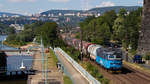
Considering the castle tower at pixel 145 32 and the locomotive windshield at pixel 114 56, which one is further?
the castle tower at pixel 145 32

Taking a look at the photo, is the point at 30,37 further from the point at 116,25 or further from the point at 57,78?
the point at 57,78

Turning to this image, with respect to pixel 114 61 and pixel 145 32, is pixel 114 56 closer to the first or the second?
pixel 114 61

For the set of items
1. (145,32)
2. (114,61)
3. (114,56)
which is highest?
(145,32)

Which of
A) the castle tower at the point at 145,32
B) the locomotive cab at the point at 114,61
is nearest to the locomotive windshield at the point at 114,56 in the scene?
the locomotive cab at the point at 114,61

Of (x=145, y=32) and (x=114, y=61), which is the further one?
(x=145, y=32)

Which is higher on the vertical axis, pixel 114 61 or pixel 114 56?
pixel 114 56

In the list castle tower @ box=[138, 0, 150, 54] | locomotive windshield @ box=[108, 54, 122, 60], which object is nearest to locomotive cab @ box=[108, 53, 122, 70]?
locomotive windshield @ box=[108, 54, 122, 60]

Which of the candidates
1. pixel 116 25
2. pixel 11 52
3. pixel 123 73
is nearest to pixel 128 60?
pixel 123 73

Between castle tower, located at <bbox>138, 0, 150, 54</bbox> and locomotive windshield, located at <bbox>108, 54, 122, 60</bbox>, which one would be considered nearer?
locomotive windshield, located at <bbox>108, 54, 122, 60</bbox>

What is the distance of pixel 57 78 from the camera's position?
3162cm

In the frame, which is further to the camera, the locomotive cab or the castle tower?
the castle tower

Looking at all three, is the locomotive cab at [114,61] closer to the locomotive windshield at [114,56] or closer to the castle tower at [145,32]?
the locomotive windshield at [114,56]

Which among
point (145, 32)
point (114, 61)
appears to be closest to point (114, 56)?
point (114, 61)

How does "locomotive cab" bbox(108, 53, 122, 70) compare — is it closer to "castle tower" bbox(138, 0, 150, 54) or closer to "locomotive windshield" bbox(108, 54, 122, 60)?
"locomotive windshield" bbox(108, 54, 122, 60)
